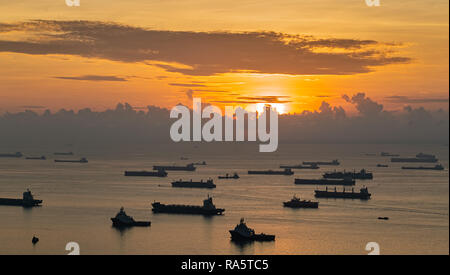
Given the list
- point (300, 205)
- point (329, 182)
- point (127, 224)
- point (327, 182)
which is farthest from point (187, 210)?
point (327, 182)

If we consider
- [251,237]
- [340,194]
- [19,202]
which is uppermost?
[340,194]

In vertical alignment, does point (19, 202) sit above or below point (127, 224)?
above

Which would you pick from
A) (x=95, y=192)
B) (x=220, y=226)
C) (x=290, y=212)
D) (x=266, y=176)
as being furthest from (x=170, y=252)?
(x=266, y=176)

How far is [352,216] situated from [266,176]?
223ft

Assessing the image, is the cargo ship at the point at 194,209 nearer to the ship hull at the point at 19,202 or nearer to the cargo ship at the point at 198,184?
the ship hull at the point at 19,202

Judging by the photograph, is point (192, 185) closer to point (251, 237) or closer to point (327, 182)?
point (327, 182)

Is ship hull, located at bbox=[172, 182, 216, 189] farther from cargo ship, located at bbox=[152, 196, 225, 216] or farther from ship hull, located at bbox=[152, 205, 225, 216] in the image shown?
ship hull, located at bbox=[152, 205, 225, 216]

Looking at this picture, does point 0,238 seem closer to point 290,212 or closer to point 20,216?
point 20,216

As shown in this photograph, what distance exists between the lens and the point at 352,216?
6962 centimetres

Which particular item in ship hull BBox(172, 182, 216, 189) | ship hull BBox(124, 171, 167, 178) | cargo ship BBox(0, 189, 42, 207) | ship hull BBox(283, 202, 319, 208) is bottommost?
ship hull BBox(283, 202, 319, 208)

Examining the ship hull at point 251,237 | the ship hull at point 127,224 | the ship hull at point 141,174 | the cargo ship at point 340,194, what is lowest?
the ship hull at point 251,237

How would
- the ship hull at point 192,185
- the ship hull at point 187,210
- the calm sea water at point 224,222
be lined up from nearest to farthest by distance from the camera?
the calm sea water at point 224,222
the ship hull at point 187,210
the ship hull at point 192,185

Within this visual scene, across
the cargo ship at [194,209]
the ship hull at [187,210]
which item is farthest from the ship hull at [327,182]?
the ship hull at [187,210]

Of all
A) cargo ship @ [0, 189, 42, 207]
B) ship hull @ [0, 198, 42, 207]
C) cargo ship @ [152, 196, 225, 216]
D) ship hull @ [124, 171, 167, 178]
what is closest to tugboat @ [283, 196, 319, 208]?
cargo ship @ [152, 196, 225, 216]
